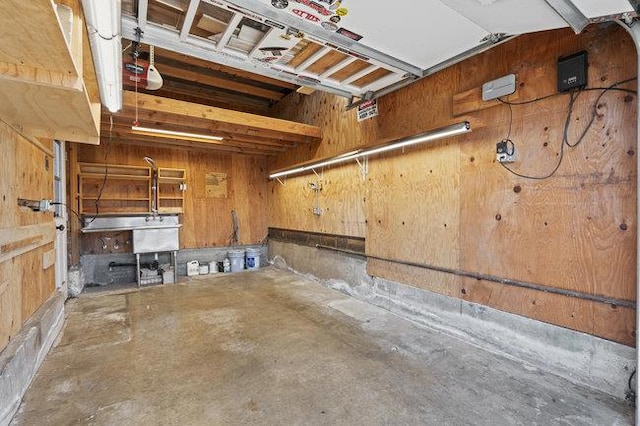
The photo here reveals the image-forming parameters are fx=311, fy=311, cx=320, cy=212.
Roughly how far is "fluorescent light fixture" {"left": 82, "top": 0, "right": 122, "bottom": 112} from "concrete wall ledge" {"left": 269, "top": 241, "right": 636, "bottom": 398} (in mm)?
3099

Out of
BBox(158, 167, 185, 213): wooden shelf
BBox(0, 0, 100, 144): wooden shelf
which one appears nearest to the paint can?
BBox(158, 167, 185, 213): wooden shelf

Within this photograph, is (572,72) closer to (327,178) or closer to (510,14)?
(510,14)

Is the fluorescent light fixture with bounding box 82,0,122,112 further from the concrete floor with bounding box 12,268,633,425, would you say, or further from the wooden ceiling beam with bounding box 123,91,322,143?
the concrete floor with bounding box 12,268,633,425

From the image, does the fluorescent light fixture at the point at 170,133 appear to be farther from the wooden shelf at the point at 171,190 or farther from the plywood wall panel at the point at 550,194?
the plywood wall panel at the point at 550,194

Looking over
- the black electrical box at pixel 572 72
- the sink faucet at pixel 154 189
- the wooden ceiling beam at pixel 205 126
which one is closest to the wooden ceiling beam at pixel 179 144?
the sink faucet at pixel 154 189

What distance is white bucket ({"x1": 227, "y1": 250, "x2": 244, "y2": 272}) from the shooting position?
579cm

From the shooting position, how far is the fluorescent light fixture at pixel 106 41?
4.83 ft

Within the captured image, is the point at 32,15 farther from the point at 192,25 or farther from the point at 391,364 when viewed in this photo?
the point at 391,364

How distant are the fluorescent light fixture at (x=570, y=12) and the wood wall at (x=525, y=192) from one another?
0.48 metres

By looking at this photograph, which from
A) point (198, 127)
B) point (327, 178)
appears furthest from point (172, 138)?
point (327, 178)

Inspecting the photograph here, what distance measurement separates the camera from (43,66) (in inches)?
50.6

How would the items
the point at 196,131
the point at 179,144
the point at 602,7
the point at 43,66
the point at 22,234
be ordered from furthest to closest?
1. the point at 179,144
2. the point at 196,131
3. the point at 22,234
4. the point at 602,7
5. the point at 43,66

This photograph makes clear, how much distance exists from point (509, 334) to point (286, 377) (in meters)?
1.74

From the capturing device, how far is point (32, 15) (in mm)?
933
